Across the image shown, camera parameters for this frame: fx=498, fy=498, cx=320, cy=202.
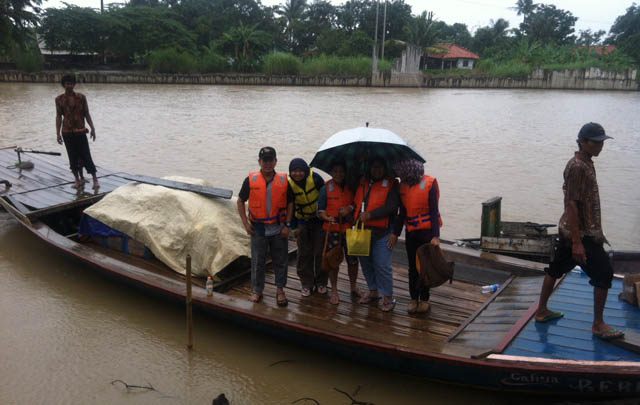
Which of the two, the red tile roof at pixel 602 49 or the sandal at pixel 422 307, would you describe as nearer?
the sandal at pixel 422 307

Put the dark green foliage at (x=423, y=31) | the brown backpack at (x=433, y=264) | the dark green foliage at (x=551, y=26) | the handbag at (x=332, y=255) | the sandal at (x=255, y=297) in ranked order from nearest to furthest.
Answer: the brown backpack at (x=433, y=264) < the handbag at (x=332, y=255) < the sandal at (x=255, y=297) < the dark green foliage at (x=423, y=31) < the dark green foliage at (x=551, y=26)

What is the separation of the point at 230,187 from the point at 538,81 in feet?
114

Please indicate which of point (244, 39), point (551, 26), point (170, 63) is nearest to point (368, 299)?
point (170, 63)

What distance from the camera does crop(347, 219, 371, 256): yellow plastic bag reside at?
3.85 metres

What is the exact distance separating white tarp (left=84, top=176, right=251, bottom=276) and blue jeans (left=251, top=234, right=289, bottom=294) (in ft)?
1.77

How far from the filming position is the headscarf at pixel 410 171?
3.70m

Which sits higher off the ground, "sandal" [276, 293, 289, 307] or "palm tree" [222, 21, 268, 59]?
"palm tree" [222, 21, 268, 59]

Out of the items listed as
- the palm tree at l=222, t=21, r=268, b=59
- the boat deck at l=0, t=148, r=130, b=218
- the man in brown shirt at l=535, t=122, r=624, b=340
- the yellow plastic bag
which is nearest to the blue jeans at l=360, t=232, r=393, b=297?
the yellow plastic bag

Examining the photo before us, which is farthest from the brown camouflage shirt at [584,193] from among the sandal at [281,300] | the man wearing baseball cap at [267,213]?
the sandal at [281,300]

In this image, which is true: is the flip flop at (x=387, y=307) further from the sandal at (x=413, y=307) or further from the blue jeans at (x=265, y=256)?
the blue jeans at (x=265, y=256)

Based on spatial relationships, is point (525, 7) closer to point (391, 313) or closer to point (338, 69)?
point (338, 69)

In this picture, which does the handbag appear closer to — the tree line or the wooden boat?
the wooden boat

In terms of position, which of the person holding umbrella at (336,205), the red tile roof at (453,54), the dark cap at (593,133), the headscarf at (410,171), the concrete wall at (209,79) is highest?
the red tile roof at (453,54)

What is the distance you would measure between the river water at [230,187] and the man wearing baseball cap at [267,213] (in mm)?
825
